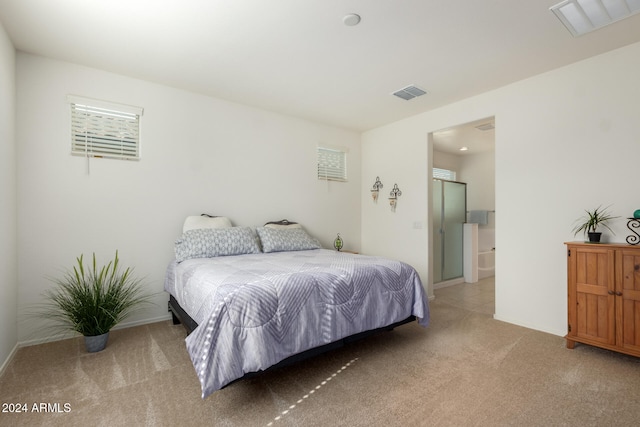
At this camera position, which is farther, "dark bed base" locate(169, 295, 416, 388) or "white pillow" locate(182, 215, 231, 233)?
"white pillow" locate(182, 215, 231, 233)

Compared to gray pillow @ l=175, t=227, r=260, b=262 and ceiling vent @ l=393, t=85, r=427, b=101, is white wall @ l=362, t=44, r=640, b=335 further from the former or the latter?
gray pillow @ l=175, t=227, r=260, b=262

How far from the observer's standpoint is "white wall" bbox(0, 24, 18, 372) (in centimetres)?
227

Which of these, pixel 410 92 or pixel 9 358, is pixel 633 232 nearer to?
pixel 410 92

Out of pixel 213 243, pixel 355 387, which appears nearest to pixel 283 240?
pixel 213 243

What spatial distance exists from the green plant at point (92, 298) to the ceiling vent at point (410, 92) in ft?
11.8

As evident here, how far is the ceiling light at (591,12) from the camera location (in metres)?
2.08

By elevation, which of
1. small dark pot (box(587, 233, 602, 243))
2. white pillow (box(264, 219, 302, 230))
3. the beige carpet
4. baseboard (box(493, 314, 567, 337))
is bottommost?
baseboard (box(493, 314, 567, 337))

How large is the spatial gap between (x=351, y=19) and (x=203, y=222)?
249 cm

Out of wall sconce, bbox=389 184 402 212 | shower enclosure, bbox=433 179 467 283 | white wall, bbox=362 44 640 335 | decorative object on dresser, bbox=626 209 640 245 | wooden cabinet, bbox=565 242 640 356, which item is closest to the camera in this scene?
wooden cabinet, bbox=565 242 640 356

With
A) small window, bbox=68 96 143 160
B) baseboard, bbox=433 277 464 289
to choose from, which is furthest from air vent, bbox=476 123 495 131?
small window, bbox=68 96 143 160

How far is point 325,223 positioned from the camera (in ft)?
15.5

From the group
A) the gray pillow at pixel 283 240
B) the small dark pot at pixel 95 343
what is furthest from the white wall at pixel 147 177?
the small dark pot at pixel 95 343

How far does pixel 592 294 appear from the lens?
250 cm

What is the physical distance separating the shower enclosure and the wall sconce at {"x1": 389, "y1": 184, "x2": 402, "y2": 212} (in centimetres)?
84
